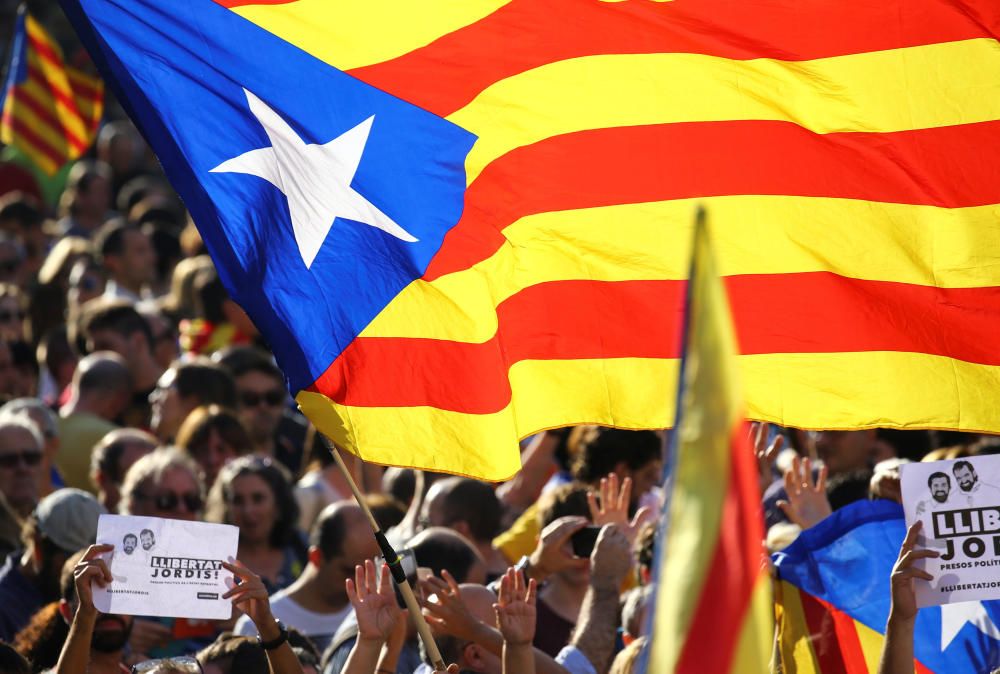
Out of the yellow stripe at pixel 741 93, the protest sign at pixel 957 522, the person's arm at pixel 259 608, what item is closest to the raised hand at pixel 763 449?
the protest sign at pixel 957 522

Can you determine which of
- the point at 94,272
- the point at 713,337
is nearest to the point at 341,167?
the point at 713,337

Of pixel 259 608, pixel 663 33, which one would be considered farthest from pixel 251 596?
pixel 663 33

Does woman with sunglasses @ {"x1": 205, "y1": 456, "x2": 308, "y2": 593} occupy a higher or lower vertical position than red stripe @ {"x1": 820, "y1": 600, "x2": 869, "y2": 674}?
higher

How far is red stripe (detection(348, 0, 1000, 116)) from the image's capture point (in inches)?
194

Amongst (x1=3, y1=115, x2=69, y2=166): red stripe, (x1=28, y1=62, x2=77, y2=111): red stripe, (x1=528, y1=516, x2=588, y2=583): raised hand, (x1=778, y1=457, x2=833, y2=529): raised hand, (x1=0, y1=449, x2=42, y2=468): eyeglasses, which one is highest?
(x1=28, y1=62, x2=77, y2=111): red stripe

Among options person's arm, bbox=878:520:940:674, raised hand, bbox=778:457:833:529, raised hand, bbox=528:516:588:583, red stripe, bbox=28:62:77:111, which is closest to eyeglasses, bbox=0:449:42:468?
raised hand, bbox=528:516:588:583

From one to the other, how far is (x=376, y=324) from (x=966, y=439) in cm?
416

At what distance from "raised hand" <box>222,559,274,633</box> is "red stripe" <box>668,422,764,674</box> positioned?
95.9 inches

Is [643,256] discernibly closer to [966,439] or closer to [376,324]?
[376,324]

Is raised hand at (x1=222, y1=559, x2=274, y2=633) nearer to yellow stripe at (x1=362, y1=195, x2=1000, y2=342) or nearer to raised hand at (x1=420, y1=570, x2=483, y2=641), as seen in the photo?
raised hand at (x1=420, y1=570, x2=483, y2=641)

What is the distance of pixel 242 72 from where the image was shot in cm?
476

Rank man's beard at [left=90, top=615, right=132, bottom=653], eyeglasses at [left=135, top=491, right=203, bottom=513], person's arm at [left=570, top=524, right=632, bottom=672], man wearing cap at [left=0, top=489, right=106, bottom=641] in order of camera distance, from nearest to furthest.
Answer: man's beard at [left=90, top=615, right=132, bottom=653], person's arm at [left=570, top=524, right=632, bottom=672], man wearing cap at [left=0, top=489, right=106, bottom=641], eyeglasses at [left=135, top=491, right=203, bottom=513]

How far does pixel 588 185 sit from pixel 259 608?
5.40ft

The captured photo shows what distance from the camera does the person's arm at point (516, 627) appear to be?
4453 mm
